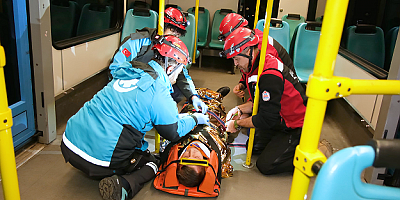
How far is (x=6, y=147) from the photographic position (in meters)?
1.29

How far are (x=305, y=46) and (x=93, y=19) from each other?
11.5ft

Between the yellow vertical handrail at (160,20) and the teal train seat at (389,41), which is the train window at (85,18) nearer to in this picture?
the yellow vertical handrail at (160,20)

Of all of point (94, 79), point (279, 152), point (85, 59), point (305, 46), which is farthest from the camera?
point (305, 46)

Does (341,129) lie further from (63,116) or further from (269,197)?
(63,116)

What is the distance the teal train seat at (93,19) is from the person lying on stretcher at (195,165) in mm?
3028

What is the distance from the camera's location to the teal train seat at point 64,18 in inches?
166

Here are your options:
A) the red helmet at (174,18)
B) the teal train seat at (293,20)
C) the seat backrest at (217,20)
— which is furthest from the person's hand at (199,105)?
the seat backrest at (217,20)

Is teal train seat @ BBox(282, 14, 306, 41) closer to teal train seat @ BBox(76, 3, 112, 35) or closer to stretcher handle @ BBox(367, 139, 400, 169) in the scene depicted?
teal train seat @ BBox(76, 3, 112, 35)

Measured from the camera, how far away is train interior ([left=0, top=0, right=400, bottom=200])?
2.39 m

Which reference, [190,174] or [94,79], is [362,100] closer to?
[190,174]

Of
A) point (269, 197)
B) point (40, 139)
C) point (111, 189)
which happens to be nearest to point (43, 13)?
point (40, 139)

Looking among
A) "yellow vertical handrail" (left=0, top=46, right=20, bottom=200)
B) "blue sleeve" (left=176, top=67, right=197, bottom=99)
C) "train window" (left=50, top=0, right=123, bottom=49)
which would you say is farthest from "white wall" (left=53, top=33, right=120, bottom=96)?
"yellow vertical handrail" (left=0, top=46, right=20, bottom=200)

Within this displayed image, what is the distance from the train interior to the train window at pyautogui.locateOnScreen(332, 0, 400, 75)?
1 cm

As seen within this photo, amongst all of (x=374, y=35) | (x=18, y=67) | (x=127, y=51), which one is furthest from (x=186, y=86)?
(x=374, y=35)
